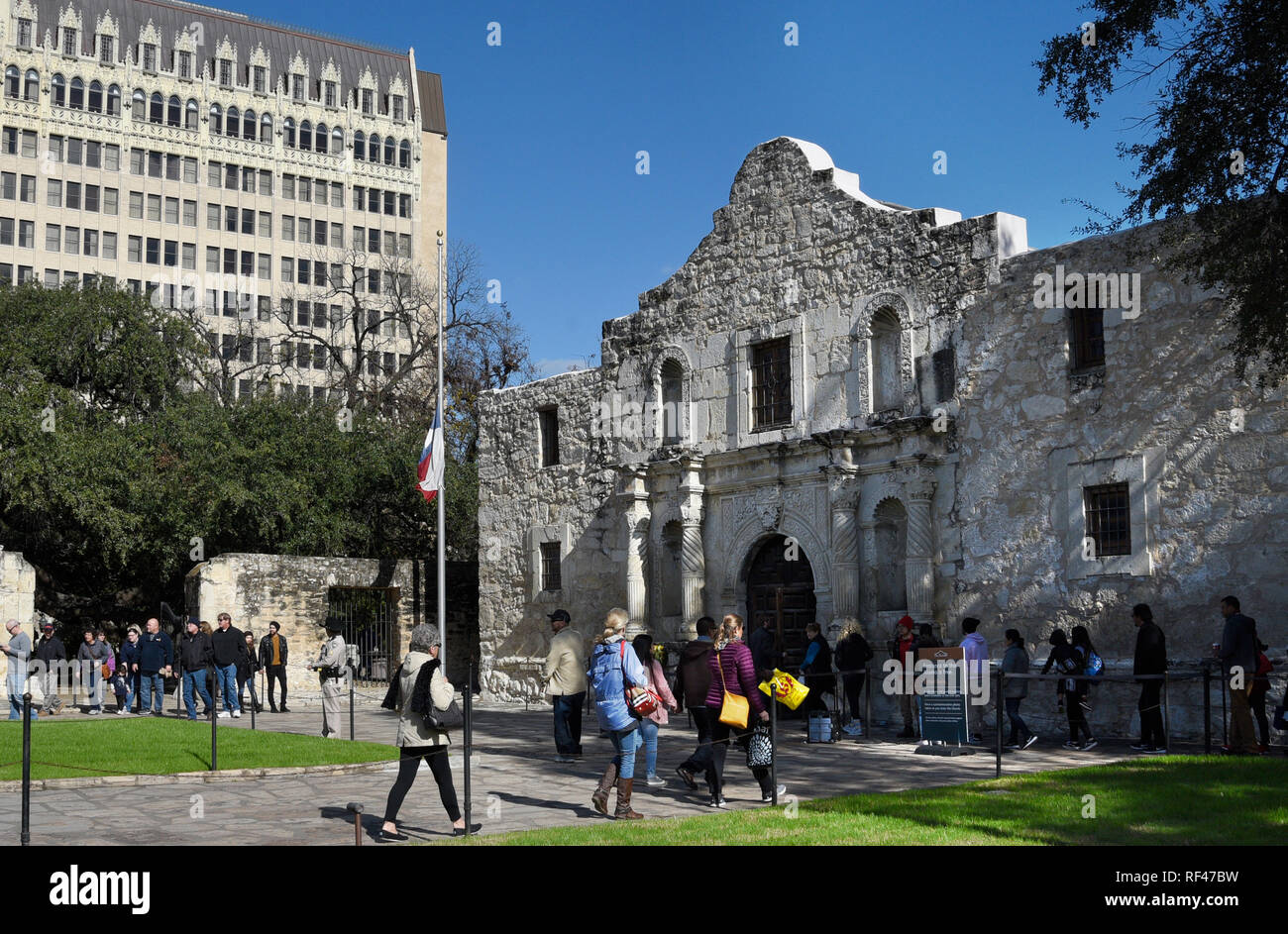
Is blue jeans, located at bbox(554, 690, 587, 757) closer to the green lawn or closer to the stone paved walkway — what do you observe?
the stone paved walkway

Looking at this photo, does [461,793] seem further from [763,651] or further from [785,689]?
[763,651]

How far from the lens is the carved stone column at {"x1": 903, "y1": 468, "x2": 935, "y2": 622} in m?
17.5

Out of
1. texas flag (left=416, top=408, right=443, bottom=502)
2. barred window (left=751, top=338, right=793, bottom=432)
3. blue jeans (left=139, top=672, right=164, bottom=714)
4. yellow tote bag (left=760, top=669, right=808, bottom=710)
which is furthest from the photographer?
texas flag (left=416, top=408, right=443, bottom=502)

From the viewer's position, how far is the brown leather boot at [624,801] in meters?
10.2

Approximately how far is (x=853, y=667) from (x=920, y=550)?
1.90 metres

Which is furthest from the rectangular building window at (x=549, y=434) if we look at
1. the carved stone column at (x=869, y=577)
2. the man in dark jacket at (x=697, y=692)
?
the man in dark jacket at (x=697, y=692)

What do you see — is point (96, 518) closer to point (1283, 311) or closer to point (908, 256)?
point (908, 256)

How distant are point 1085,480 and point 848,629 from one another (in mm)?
3730

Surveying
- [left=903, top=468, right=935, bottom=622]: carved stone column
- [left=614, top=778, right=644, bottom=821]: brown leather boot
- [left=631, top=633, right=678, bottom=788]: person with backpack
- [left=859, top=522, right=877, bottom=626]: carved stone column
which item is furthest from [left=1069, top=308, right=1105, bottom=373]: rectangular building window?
[left=614, top=778, right=644, bottom=821]: brown leather boot

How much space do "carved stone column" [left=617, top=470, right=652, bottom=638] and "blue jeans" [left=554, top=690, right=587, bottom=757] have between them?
728 centimetres

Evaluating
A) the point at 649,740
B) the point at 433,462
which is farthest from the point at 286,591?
the point at 649,740

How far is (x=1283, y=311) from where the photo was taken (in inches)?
481

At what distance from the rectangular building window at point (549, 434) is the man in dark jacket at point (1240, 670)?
1389cm
